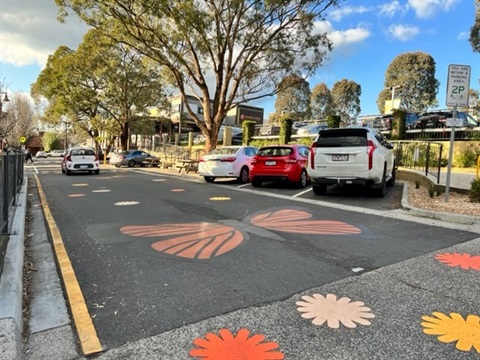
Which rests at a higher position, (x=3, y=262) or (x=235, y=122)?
(x=235, y=122)

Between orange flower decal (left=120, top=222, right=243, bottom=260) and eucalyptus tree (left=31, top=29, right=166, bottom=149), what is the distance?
98.8 ft

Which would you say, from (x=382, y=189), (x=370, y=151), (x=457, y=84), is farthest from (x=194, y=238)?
(x=457, y=84)

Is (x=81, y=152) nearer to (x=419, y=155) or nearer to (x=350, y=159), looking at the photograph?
(x=350, y=159)

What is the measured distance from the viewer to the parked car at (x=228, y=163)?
14.7 m

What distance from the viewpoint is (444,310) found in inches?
135

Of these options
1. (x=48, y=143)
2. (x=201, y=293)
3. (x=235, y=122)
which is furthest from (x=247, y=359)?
(x=48, y=143)

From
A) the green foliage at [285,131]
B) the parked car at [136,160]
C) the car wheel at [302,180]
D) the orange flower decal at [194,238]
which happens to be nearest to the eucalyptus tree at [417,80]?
the green foliage at [285,131]

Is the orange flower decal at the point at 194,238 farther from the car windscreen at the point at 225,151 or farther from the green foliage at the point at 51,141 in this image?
the green foliage at the point at 51,141

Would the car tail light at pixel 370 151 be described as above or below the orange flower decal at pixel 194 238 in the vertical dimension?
above

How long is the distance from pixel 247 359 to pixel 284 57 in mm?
20149

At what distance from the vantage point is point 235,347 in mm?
2791

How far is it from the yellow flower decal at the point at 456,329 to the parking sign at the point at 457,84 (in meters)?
6.28

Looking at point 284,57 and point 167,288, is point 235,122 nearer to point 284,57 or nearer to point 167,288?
point 284,57

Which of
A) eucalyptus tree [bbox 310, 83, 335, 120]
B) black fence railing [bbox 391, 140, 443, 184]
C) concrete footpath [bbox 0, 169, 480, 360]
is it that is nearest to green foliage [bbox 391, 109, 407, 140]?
black fence railing [bbox 391, 140, 443, 184]
